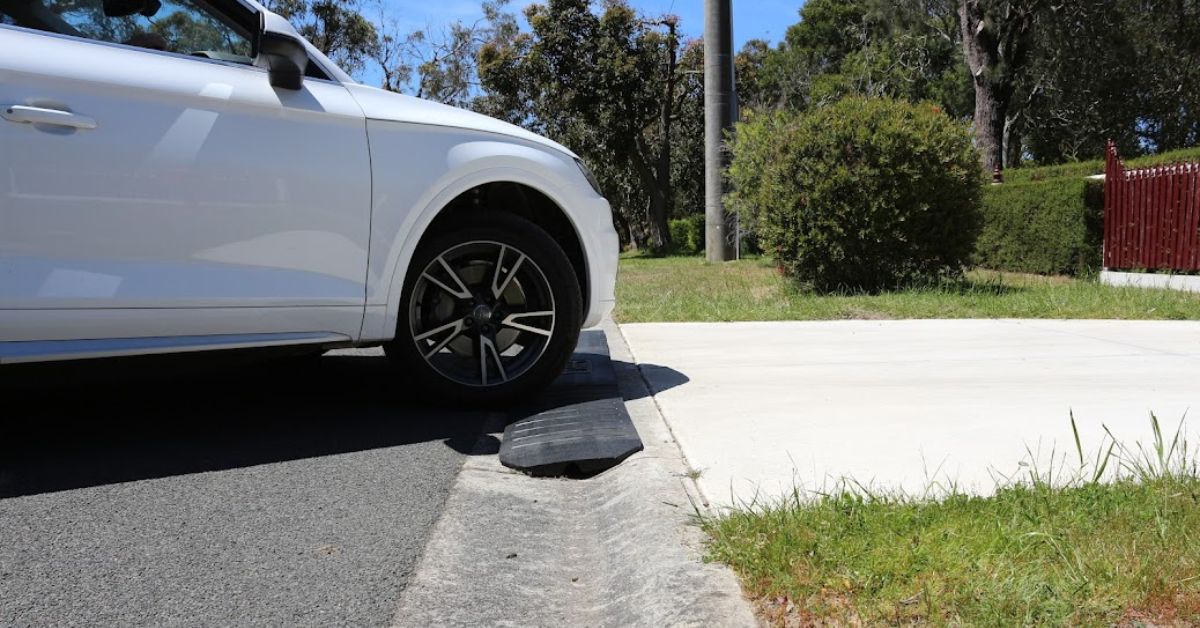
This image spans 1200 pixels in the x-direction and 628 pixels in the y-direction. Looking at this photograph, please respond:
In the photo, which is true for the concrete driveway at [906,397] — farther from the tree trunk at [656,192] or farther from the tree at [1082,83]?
the tree at [1082,83]

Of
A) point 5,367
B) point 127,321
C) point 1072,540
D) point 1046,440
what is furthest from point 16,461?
point 1046,440

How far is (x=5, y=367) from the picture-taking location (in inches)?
118

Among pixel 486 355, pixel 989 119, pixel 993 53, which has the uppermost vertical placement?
pixel 993 53

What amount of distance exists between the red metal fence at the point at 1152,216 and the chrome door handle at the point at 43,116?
31.8 feet

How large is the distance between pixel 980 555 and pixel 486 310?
2316 mm

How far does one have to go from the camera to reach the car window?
10.8 feet

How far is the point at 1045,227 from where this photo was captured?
11.7 metres

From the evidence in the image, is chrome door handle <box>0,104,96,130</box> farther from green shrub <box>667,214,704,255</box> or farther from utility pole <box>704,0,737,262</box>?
green shrub <box>667,214,704,255</box>

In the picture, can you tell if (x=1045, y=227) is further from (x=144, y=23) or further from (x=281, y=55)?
(x=144, y=23)

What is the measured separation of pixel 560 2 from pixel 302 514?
25.2 metres

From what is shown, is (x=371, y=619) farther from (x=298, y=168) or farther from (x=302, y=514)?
(x=298, y=168)

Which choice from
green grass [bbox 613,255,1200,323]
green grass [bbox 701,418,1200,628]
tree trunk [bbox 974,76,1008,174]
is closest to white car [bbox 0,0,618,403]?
green grass [bbox 701,418,1200,628]

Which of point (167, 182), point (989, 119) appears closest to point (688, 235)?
point (989, 119)

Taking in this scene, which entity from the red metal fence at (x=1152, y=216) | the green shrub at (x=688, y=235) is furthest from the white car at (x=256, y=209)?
the green shrub at (x=688, y=235)
